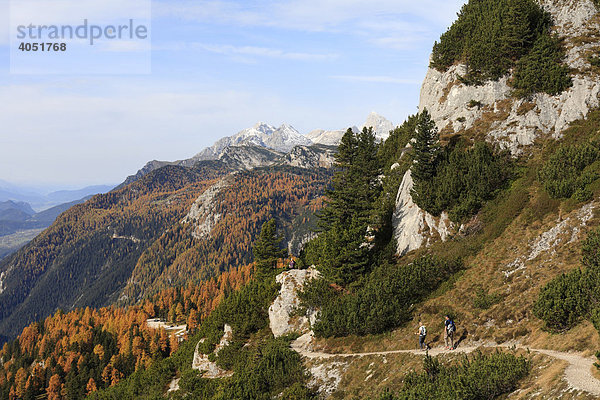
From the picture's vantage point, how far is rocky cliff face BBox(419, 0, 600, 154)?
3809cm

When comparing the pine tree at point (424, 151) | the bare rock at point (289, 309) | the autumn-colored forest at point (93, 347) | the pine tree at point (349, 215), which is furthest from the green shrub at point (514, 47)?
the autumn-colored forest at point (93, 347)

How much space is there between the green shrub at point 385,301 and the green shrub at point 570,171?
1132cm

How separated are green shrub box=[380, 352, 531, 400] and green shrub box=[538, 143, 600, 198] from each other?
20.1 m

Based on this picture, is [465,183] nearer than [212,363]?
Yes

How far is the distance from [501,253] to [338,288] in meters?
18.2

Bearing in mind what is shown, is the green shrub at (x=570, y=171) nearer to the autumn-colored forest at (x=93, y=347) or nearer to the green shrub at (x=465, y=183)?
the green shrub at (x=465, y=183)

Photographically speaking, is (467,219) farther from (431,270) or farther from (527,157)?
(527,157)

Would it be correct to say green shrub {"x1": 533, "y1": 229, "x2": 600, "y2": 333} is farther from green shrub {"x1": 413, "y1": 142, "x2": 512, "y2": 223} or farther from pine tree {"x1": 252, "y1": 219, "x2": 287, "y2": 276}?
pine tree {"x1": 252, "y1": 219, "x2": 287, "y2": 276}

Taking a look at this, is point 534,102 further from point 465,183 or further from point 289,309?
point 289,309

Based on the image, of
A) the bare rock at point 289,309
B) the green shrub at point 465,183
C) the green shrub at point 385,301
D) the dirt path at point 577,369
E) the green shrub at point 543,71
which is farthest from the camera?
the bare rock at point 289,309

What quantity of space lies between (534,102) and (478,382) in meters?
40.6

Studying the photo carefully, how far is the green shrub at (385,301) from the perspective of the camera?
95.7ft

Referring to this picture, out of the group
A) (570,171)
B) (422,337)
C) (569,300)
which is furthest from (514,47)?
(422,337)

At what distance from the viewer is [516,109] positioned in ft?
139
